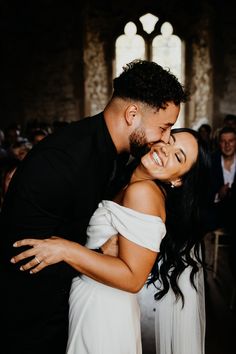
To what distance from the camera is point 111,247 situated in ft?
5.91

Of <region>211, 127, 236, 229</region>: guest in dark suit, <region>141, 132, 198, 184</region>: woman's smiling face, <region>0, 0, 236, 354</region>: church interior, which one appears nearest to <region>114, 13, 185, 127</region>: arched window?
<region>0, 0, 236, 354</region>: church interior

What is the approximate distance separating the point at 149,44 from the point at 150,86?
9844 mm

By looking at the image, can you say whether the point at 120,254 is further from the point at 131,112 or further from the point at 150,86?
the point at 150,86

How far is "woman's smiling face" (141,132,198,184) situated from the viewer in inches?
75.6

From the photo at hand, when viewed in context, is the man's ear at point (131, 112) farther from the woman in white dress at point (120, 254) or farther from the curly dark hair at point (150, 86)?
the woman in white dress at point (120, 254)

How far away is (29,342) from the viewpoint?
5.76 ft

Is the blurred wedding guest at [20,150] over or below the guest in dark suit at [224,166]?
over

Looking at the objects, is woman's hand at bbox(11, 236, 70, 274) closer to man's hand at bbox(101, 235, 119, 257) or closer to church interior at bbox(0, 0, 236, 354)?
man's hand at bbox(101, 235, 119, 257)

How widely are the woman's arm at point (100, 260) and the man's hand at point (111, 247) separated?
0.10 m

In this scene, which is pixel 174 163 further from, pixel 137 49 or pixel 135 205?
pixel 137 49

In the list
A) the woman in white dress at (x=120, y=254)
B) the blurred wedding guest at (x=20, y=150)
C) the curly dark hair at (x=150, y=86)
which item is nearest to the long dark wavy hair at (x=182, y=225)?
the woman in white dress at (x=120, y=254)

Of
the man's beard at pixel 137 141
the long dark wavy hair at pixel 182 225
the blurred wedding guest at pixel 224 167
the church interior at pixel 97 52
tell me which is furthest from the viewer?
the church interior at pixel 97 52

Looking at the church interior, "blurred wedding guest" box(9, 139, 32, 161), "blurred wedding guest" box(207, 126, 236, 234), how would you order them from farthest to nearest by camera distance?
the church interior < "blurred wedding guest" box(207, 126, 236, 234) < "blurred wedding guest" box(9, 139, 32, 161)

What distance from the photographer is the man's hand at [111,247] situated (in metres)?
1.79
